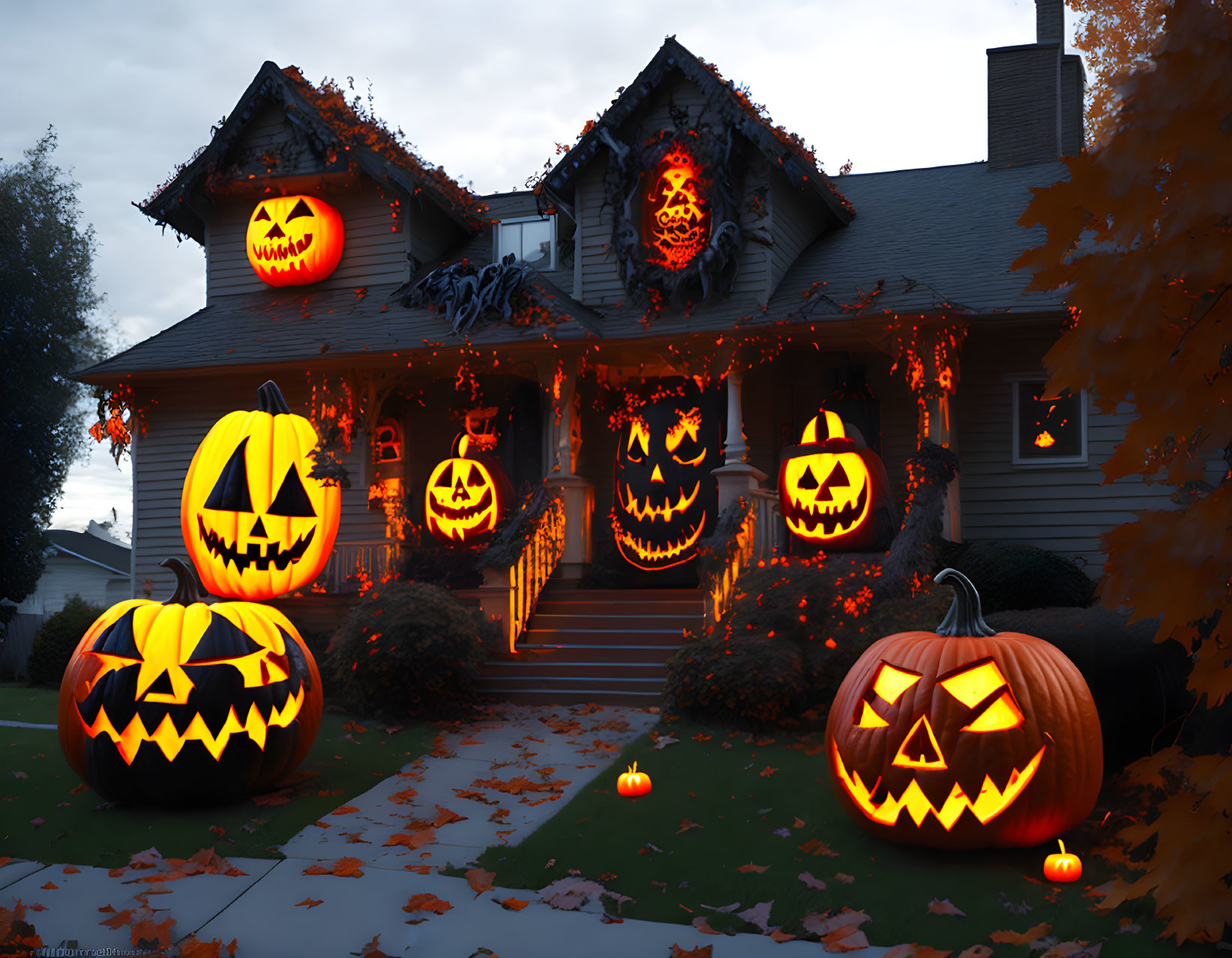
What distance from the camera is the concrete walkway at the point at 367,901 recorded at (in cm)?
396

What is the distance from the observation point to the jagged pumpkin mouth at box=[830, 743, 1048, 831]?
14.5 feet

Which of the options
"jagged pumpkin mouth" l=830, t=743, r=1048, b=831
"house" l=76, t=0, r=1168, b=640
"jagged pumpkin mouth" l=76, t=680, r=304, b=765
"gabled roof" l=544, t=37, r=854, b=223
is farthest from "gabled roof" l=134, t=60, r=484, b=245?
"jagged pumpkin mouth" l=830, t=743, r=1048, b=831

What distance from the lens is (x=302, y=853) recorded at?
199 inches

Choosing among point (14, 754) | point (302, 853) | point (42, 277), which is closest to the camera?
point (302, 853)

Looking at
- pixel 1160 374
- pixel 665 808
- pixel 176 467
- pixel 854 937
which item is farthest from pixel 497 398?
pixel 1160 374

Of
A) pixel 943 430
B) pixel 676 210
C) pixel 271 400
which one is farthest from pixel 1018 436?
pixel 271 400

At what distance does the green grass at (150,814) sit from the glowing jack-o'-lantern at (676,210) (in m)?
6.91

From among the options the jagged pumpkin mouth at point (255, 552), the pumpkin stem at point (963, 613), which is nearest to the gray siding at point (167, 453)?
the jagged pumpkin mouth at point (255, 552)

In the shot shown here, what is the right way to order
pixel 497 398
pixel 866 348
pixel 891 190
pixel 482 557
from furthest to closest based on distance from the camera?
pixel 891 190, pixel 497 398, pixel 866 348, pixel 482 557

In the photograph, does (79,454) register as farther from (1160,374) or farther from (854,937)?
(1160,374)

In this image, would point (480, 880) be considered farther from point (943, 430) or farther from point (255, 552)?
point (943, 430)

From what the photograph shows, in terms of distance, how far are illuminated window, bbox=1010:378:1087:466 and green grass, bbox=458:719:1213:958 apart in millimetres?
6587

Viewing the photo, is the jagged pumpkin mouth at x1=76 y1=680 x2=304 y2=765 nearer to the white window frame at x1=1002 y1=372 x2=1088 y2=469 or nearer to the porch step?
the porch step

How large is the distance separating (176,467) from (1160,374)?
564 inches
